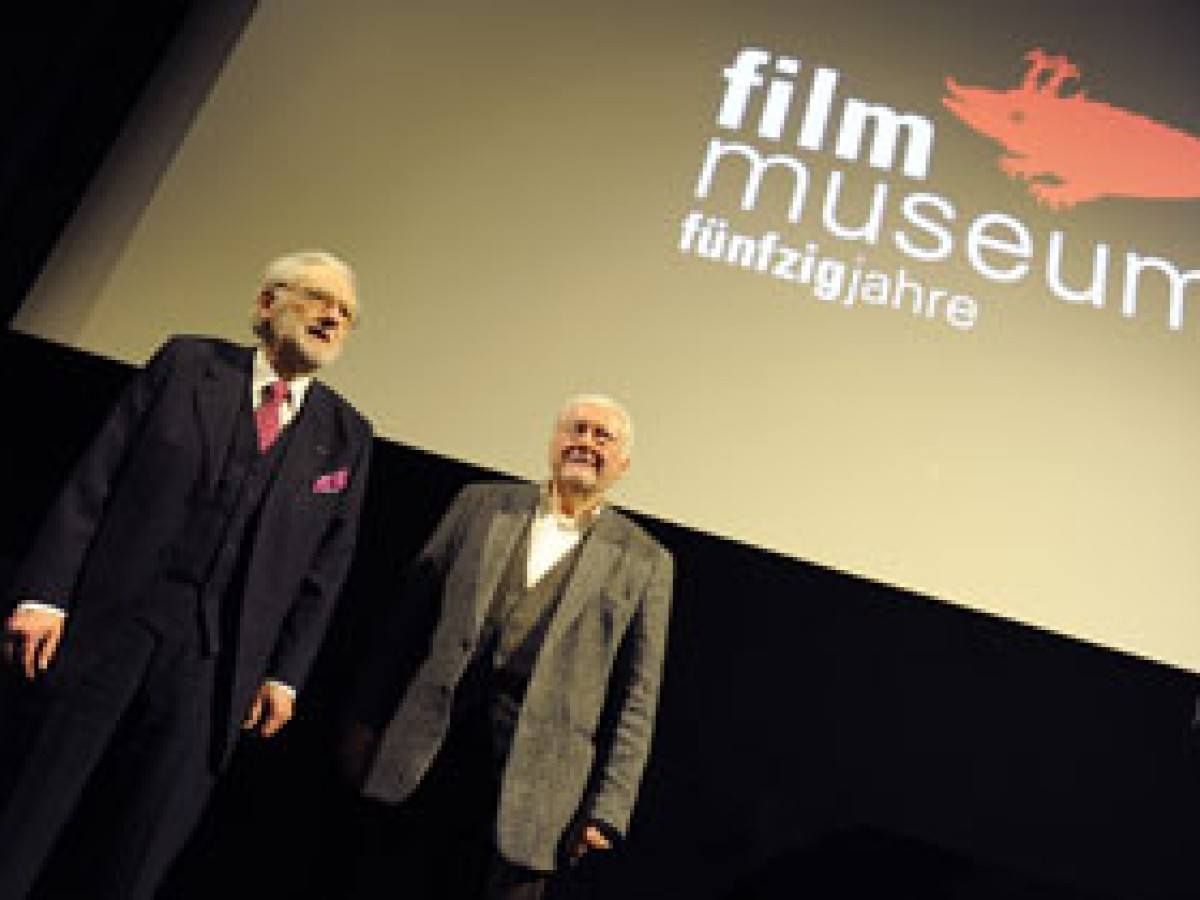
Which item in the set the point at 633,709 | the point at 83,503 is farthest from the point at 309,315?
the point at 633,709

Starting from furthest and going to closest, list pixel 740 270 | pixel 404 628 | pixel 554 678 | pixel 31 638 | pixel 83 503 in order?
1. pixel 740 270
2. pixel 404 628
3. pixel 554 678
4. pixel 83 503
5. pixel 31 638

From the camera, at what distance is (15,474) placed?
8.27ft

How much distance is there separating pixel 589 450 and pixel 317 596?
574 mm

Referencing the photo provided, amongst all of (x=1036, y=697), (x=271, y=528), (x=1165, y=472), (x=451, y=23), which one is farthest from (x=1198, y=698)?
(x=451, y=23)

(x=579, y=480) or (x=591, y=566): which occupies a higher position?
(x=579, y=480)

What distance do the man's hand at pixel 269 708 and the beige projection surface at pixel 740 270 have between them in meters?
0.61

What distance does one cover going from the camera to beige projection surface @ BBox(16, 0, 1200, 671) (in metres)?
2.11

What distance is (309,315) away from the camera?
1.83 metres

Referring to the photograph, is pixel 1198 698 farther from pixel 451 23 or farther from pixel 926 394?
pixel 451 23

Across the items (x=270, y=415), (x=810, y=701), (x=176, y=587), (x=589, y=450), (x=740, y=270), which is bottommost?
(x=176, y=587)

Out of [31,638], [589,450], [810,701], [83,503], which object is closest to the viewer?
[31,638]

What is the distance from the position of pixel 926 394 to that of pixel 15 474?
2.27 m

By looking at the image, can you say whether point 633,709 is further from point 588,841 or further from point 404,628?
point 404,628

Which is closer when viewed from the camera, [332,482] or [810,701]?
[332,482]
